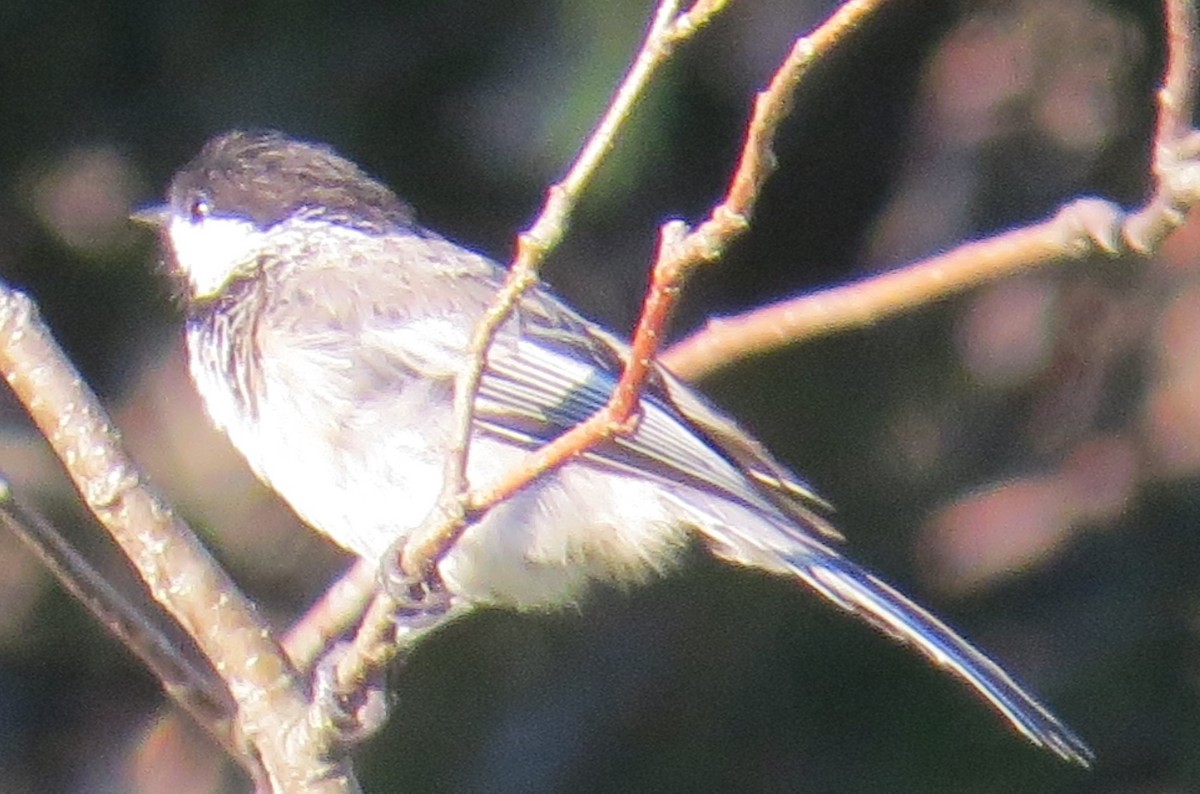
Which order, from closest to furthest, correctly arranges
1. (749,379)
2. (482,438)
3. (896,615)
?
(896,615), (482,438), (749,379)

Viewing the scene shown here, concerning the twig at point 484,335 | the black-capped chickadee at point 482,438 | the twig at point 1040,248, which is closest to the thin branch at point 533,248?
the twig at point 484,335

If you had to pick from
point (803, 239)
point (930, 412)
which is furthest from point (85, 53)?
point (930, 412)

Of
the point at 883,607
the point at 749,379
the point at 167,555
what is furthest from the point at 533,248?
the point at 749,379

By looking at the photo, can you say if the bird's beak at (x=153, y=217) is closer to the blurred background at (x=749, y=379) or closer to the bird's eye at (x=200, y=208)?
the bird's eye at (x=200, y=208)

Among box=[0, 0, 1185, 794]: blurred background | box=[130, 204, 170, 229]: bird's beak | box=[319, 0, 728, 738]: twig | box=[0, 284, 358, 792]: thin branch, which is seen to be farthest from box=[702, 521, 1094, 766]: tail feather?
box=[130, 204, 170, 229]: bird's beak

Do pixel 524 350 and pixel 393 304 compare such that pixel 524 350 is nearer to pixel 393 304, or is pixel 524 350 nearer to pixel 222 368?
pixel 393 304

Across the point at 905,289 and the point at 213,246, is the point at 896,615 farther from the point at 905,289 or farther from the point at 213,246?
the point at 213,246
